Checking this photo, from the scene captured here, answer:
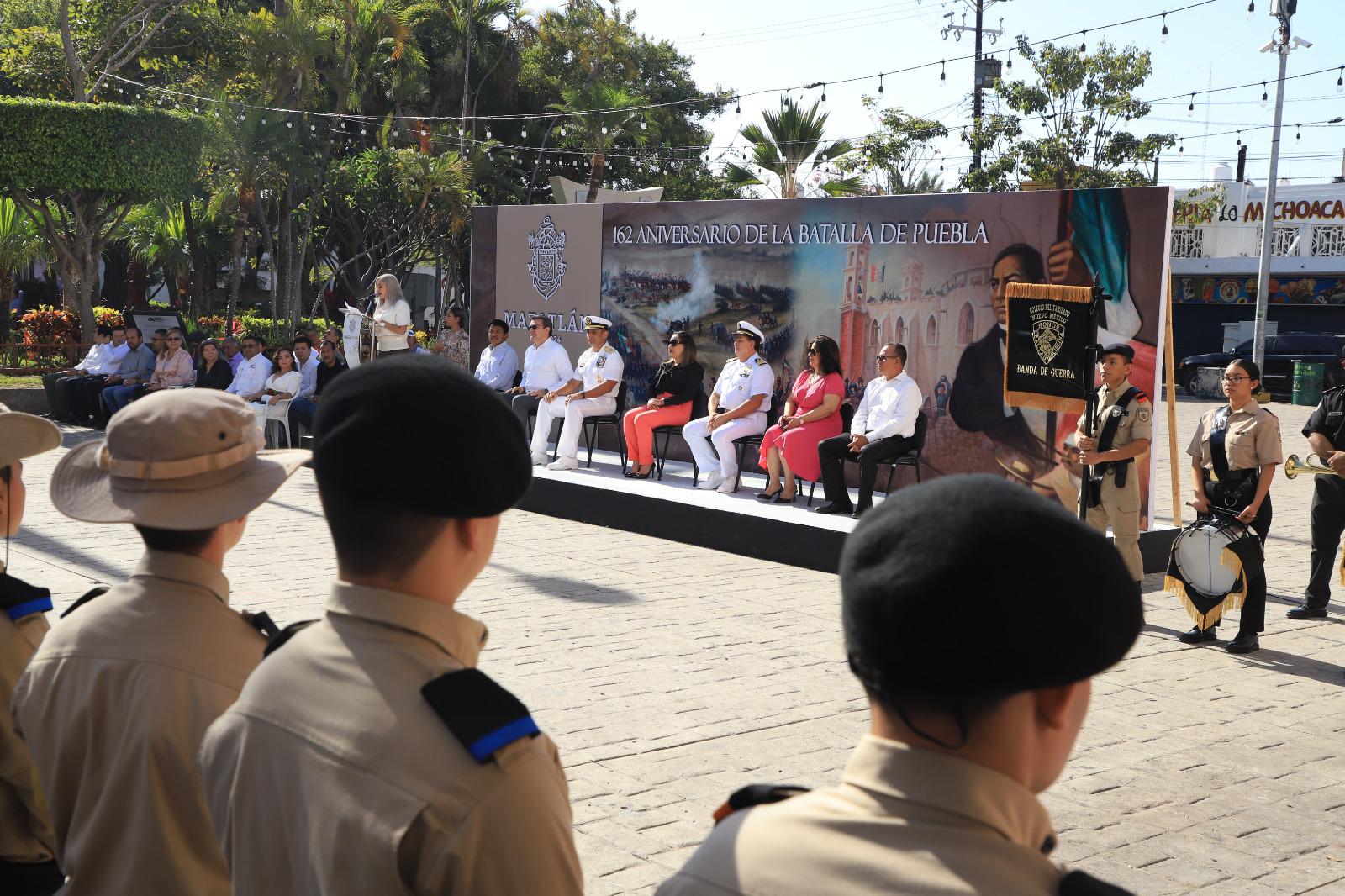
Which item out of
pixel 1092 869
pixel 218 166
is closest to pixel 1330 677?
pixel 1092 869

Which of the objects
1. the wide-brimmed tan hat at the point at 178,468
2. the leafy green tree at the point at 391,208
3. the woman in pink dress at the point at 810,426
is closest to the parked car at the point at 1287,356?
the leafy green tree at the point at 391,208

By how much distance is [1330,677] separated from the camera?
23.2 ft

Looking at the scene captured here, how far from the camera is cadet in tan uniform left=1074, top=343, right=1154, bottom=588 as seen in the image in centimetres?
827

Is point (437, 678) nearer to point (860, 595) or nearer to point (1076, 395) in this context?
point (860, 595)

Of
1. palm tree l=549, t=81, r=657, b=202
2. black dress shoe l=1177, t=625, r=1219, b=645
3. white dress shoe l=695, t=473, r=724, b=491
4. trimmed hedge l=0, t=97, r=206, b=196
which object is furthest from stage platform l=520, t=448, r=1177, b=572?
palm tree l=549, t=81, r=657, b=202

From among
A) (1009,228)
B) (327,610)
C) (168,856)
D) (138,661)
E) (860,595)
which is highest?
(1009,228)

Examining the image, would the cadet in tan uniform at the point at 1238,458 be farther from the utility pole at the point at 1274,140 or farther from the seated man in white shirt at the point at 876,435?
the utility pole at the point at 1274,140

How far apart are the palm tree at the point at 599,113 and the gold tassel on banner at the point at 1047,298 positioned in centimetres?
2839

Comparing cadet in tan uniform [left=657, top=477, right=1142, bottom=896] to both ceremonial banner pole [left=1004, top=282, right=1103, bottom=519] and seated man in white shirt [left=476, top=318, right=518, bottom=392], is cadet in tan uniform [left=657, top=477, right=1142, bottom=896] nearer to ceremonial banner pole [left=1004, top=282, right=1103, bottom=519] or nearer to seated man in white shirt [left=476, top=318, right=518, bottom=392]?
ceremonial banner pole [left=1004, top=282, right=1103, bottom=519]

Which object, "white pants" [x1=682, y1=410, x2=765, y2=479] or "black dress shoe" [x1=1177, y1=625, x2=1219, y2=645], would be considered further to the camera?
"white pants" [x1=682, y1=410, x2=765, y2=479]

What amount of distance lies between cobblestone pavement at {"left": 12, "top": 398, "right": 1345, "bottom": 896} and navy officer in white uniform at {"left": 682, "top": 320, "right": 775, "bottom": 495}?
1544 millimetres

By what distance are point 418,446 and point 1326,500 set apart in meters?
7.98

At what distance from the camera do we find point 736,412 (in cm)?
1182

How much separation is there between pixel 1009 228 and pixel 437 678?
991 cm
